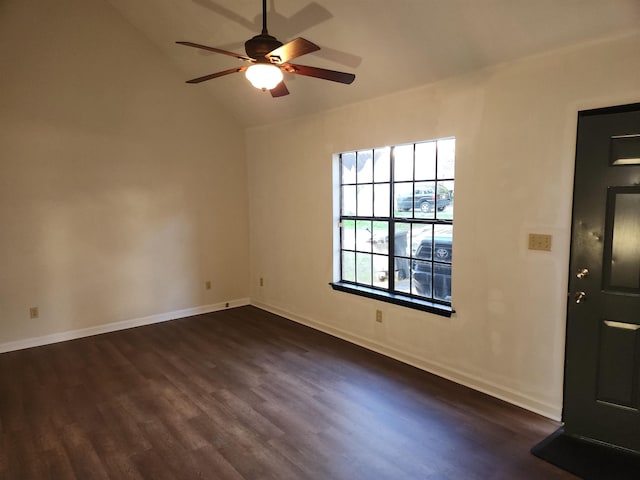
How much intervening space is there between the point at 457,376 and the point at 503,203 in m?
1.42

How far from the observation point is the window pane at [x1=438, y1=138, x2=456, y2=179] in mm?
3296

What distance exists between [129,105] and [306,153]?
6.83 feet

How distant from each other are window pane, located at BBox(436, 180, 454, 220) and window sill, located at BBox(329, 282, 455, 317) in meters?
0.75

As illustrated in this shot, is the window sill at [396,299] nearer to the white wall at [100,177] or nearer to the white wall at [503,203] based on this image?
the white wall at [503,203]

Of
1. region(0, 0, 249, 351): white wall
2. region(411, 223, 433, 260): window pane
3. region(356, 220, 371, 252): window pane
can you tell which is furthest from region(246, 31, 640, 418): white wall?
region(0, 0, 249, 351): white wall

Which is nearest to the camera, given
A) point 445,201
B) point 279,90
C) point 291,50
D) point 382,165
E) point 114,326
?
point 291,50

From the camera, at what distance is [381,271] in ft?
13.1

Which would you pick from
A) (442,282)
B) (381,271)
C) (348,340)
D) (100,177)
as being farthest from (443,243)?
(100,177)

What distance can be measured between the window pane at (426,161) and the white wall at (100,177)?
2.78 metres

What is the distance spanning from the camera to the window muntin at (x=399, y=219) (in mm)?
3416

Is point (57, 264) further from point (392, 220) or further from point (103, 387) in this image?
point (392, 220)

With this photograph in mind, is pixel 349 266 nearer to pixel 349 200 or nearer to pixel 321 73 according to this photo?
pixel 349 200

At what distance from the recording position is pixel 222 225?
5406 millimetres

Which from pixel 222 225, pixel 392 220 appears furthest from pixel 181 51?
pixel 392 220
